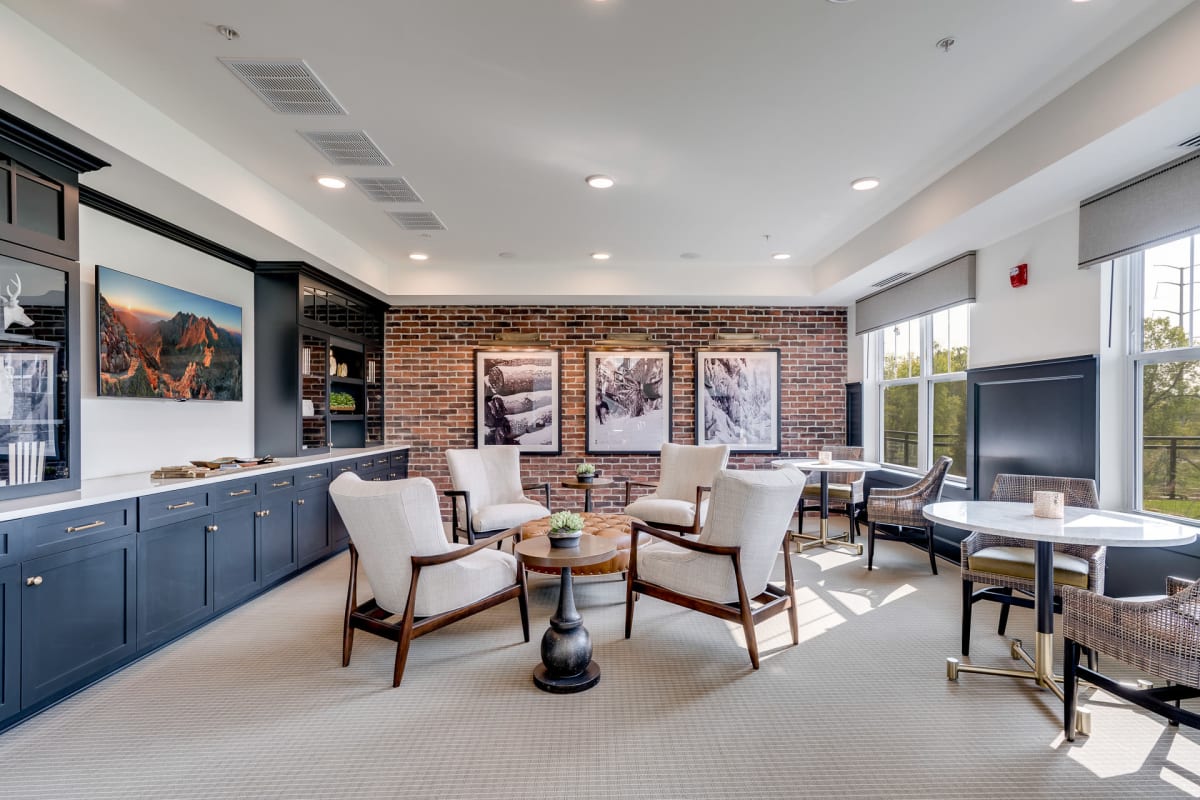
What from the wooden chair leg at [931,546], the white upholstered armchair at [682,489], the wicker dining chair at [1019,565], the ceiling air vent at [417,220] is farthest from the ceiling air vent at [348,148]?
the wooden chair leg at [931,546]

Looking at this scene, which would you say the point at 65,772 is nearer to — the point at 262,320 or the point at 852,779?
the point at 852,779

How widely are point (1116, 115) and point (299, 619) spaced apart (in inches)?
201

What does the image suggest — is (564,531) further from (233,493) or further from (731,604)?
(233,493)

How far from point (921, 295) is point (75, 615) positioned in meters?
6.31

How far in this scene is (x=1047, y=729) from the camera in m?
2.35

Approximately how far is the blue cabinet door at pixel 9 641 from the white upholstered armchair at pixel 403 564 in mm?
1210

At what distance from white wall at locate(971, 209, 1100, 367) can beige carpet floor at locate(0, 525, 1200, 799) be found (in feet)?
6.32

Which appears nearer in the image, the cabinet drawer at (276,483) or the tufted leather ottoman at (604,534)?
the tufted leather ottoman at (604,534)

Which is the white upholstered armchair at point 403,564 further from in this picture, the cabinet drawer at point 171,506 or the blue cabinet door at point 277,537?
the blue cabinet door at point 277,537

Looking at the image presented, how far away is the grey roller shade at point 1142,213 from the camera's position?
284 centimetres

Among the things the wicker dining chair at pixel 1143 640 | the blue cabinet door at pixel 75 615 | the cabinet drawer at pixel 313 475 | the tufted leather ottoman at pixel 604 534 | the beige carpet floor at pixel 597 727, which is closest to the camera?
the wicker dining chair at pixel 1143 640

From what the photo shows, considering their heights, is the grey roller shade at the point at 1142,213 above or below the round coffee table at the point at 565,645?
above

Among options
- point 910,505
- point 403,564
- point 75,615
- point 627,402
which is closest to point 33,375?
point 75,615

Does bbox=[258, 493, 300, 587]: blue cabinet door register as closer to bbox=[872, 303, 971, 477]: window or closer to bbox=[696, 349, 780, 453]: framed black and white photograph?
bbox=[696, 349, 780, 453]: framed black and white photograph
